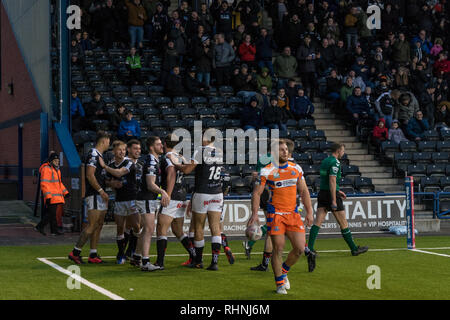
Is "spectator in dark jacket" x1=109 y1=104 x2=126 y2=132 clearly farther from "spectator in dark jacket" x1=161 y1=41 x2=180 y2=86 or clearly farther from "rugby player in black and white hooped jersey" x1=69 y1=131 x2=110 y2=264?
"rugby player in black and white hooped jersey" x1=69 y1=131 x2=110 y2=264

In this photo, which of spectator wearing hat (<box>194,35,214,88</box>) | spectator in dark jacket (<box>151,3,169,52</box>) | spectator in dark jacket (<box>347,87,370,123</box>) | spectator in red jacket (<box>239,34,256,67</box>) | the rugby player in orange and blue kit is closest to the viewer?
the rugby player in orange and blue kit

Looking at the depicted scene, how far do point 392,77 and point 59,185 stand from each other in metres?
13.3

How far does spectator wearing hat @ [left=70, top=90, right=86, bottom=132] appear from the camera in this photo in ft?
70.2

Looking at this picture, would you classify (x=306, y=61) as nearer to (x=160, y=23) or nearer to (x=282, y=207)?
(x=160, y=23)

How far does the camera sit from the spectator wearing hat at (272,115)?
874 inches

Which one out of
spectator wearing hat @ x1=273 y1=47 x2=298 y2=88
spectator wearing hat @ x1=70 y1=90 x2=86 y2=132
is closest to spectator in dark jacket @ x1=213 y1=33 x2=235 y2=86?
spectator wearing hat @ x1=273 y1=47 x2=298 y2=88

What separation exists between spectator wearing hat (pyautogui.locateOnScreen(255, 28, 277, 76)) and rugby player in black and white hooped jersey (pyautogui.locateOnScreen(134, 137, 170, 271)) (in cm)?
1371

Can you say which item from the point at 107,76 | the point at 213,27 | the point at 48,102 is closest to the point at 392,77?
the point at 213,27

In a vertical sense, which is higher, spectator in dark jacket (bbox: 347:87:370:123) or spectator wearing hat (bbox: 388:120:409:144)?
spectator in dark jacket (bbox: 347:87:370:123)

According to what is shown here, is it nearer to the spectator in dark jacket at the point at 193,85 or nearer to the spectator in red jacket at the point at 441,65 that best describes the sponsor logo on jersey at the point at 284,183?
the spectator in dark jacket at the point at 193,85

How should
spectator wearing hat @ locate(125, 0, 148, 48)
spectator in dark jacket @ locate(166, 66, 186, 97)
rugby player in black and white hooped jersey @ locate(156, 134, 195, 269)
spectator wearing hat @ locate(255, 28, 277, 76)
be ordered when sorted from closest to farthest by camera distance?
rugby player in black and white hooped jersey @ locate(156, 134, 195, 269), spectator in dark jacket @ locate(166, 66, 186, 97), spectator wearing hat @ locate(125, 0, 148, 48), spectator wearing hat @ locate(255, 28, 277, 76)

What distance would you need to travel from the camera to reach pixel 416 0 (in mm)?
29891

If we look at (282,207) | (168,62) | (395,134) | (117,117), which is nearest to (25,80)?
(168,62)

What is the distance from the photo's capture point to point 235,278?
36.6 ft
